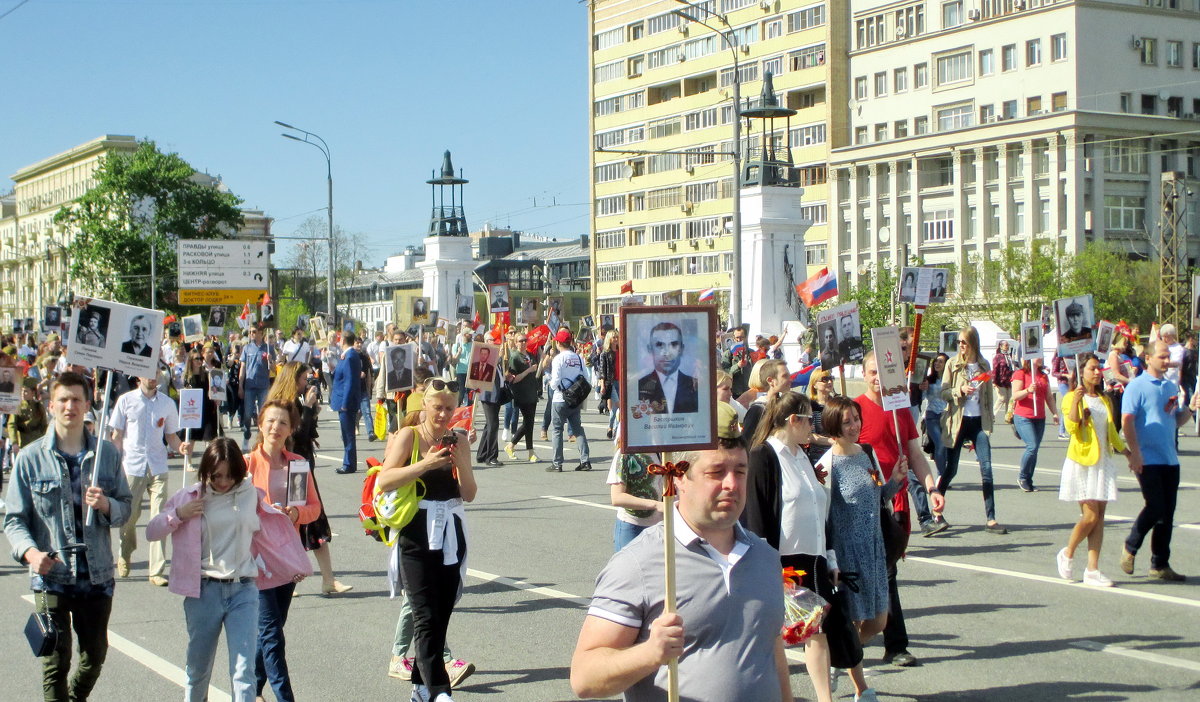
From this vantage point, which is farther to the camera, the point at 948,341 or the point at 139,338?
the point at 948,341

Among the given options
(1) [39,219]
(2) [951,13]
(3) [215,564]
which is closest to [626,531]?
(3) [215,564]

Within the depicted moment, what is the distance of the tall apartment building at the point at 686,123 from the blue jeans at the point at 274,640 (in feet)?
241

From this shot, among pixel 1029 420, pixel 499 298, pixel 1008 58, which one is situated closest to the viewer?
pixel 1029 420

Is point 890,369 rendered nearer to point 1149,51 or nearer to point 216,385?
point 216,385

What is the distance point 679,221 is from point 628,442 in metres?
87.5

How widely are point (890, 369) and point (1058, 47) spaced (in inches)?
2673

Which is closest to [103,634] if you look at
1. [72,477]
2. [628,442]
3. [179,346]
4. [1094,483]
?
[72,477]

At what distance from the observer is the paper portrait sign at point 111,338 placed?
770 centimetres

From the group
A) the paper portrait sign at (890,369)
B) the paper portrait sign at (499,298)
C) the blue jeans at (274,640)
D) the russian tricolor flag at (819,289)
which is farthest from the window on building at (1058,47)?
the blue jeans at (274,640)

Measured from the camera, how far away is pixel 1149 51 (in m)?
73.2

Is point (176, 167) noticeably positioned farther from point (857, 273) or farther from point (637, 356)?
point (637, 356)

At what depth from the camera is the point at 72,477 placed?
612 centimetres

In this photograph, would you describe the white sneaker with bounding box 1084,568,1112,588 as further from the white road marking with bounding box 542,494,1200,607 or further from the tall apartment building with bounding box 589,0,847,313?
the tall apartment building with bounding box 589,0,847,313

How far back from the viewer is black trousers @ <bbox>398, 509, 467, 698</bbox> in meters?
6.53
